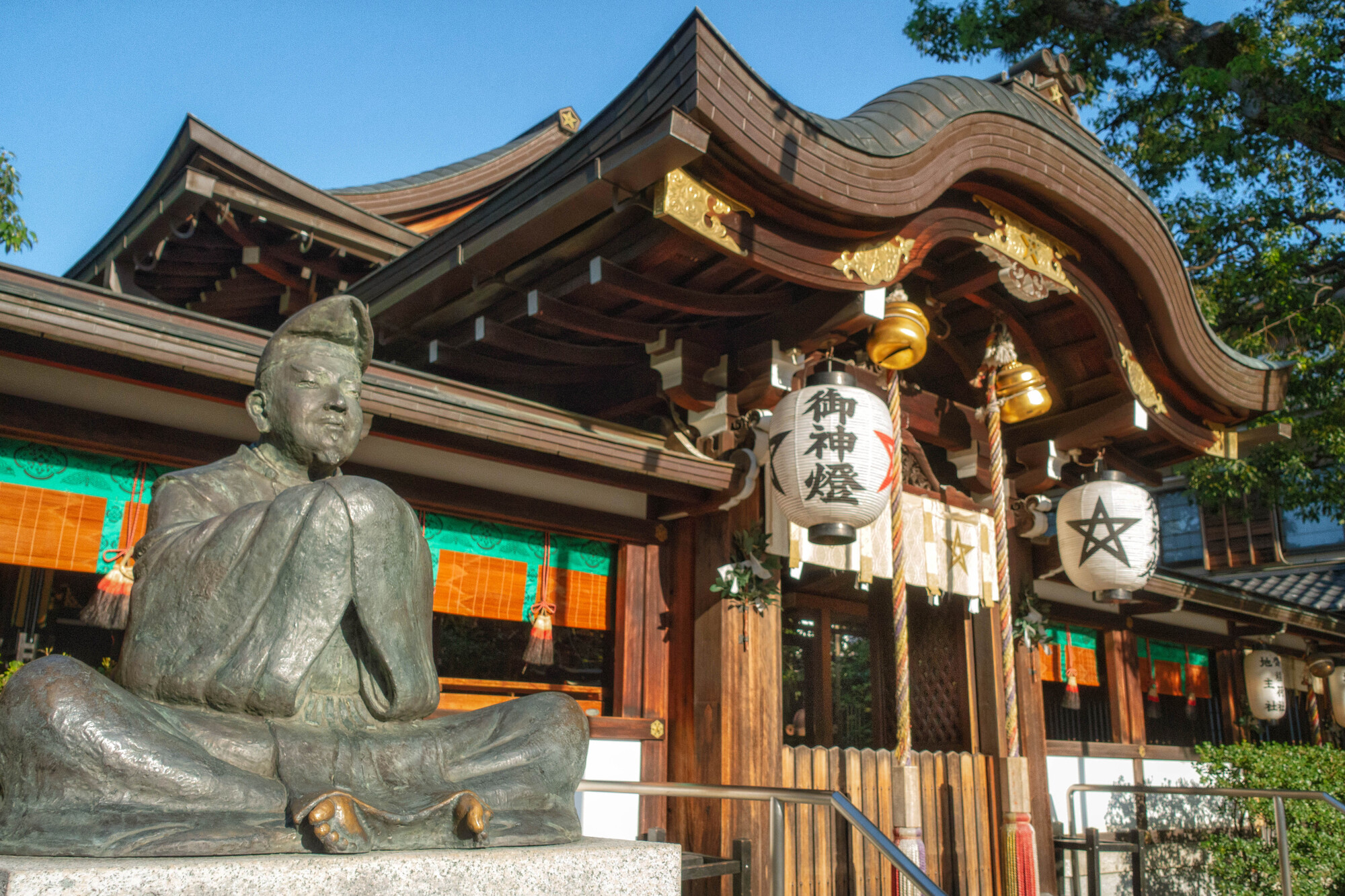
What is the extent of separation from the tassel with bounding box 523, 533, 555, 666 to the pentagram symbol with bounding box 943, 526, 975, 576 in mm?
2933

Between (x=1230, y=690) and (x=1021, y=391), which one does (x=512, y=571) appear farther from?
(x=1230, y=690)

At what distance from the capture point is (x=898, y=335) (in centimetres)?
616

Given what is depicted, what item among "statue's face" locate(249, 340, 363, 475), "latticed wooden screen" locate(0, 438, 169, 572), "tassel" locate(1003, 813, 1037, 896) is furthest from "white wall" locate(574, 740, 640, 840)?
"statue's face" locate(249, 340, 363, 475)

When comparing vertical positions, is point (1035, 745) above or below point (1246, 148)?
below

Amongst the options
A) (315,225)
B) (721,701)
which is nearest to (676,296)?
(721,701)

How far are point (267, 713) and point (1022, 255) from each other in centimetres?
553

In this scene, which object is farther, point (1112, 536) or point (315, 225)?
point (315, 225)

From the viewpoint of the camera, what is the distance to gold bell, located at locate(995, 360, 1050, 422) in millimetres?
7332

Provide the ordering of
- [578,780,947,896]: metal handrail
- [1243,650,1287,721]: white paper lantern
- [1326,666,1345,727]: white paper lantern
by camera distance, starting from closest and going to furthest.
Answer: [578,780,947,896]: metal handrail, [1243,650,1287,721]: white paper lantern, [1326,666,1345,727]: white paper lantern

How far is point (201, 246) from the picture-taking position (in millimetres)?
7844

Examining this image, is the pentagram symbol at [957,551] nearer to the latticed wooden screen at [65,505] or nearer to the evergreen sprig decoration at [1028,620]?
the evergreen sprig decoration at [1028,620]

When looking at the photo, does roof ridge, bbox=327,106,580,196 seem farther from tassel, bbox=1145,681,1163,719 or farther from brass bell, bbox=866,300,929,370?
tassel, bbox=1145,681,1163,719

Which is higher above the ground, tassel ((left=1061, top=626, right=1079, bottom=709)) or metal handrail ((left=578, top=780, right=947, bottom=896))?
tassel ((left=1061, top=626, right=1079, bottom=709))

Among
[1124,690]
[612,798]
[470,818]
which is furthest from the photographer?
[1124,690]
